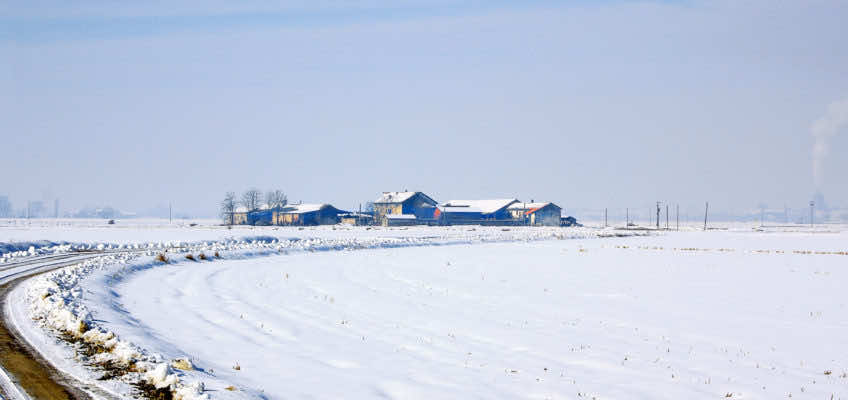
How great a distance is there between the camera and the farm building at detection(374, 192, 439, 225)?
130250 millimetres

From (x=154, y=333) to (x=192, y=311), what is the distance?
328 centimetres

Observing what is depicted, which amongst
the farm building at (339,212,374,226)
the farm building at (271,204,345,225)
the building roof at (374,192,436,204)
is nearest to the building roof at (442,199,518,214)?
the building roof at (374,192,436,204)

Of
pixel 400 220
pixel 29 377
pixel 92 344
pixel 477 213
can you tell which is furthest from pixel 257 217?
pixel 29 377

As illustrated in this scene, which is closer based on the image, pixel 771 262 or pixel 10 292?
pixel 10 292

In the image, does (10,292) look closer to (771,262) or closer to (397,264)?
(397,264)

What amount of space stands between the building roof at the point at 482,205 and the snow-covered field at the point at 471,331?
10932cm

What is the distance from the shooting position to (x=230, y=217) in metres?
147

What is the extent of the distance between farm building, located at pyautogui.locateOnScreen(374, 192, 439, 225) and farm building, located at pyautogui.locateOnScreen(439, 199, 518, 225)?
2.53 meters

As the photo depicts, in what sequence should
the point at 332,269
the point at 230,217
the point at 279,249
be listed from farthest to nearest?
the point at 230,217 → the point at 279,249 → the point at 332,269

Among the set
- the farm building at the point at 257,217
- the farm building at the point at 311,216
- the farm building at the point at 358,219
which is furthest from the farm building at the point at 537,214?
the farm building at the point at 257,217

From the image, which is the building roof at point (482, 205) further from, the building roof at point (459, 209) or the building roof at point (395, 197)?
the building roof at point (395, 197)

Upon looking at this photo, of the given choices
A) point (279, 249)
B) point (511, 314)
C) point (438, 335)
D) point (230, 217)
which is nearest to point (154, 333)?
point (438, 335)

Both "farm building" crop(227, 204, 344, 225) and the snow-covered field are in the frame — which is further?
"farm building" crop(227, 204, 344, 225)

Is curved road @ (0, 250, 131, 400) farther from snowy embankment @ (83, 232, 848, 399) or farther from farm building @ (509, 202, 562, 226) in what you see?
farm building @ (509, 202, 562, 226)
